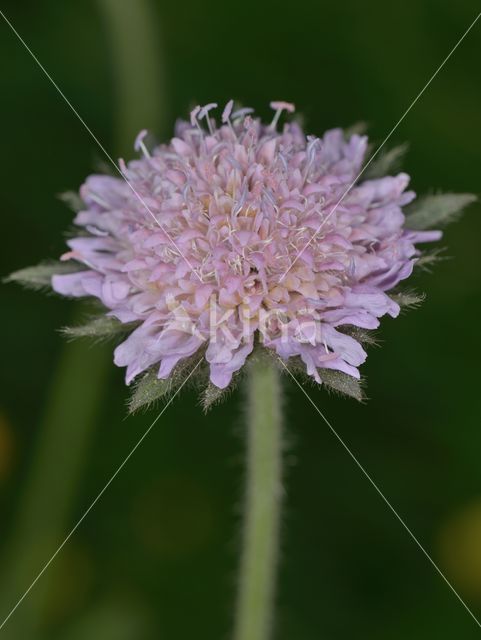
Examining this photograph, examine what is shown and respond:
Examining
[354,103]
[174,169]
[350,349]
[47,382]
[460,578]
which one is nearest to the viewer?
[350,349]

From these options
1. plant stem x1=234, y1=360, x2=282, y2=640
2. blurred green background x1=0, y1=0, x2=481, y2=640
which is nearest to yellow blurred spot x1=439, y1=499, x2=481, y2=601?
blurred green background x1=0, y1=0, x2=481, y2=640

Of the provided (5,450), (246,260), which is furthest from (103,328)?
(5,450)

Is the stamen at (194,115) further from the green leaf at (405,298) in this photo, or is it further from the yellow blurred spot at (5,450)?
the yellow blurred spot at (5,450)

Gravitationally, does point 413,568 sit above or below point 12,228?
below

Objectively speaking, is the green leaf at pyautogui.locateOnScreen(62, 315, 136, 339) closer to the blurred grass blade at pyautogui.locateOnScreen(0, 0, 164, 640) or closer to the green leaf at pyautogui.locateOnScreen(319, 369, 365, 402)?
the green leaf at pyautogui.locateOnScreen(319, 369, 365, 402)

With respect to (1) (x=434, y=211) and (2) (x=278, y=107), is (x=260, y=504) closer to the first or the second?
(1) (x=434, y=211)

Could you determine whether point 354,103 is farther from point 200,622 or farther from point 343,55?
point 200,622

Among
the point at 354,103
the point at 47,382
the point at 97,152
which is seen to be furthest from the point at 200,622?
the point at 354,103
